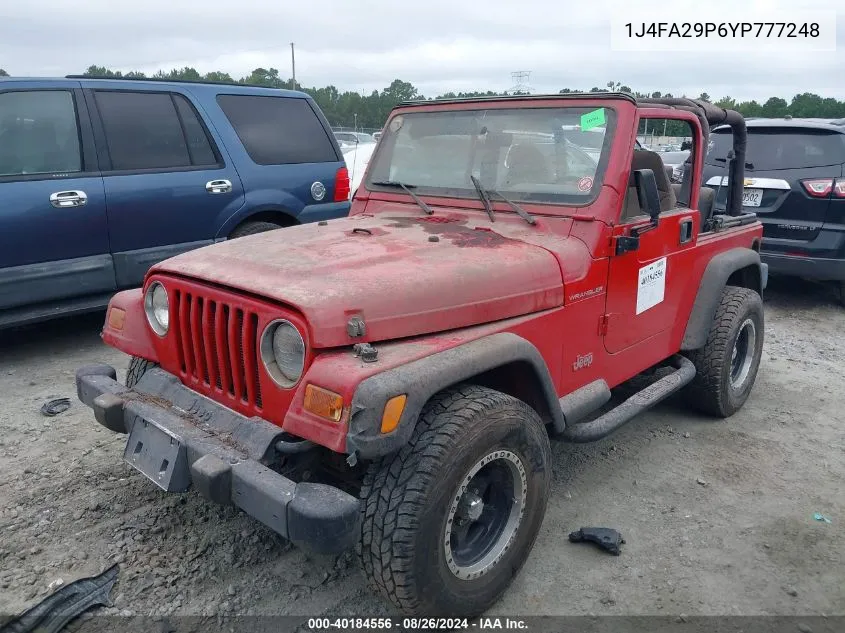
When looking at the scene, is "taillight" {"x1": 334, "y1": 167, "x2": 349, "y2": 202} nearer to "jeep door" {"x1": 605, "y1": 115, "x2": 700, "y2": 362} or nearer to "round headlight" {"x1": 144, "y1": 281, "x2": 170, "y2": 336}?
"jeep door" {"x1": 605, "y1": 115, "x2": 700, "y2": 362}

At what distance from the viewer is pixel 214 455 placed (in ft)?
8.02

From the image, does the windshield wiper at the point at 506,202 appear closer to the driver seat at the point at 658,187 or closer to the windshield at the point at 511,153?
the windshield at the point at 511,153

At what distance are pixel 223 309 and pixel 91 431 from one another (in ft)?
6.43

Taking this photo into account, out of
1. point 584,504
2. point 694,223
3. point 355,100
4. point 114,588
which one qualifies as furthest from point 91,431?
point 355,100

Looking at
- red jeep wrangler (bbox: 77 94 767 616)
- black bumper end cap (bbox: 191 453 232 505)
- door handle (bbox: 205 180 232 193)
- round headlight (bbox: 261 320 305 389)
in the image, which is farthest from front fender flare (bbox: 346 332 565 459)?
door handle (bbox: 205 180 232 193)

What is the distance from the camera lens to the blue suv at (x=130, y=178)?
491 centimetres

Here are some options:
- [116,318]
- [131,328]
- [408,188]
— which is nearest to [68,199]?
[116,318]

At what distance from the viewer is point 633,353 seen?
370 centimetres

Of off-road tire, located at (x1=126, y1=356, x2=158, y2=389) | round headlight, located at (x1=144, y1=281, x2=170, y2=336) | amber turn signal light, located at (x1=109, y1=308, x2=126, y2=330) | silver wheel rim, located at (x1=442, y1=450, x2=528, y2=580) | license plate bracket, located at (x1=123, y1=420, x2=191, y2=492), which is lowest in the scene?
silver wheel rim, located at (x1=442, y1=450, x2=528, y2=580)

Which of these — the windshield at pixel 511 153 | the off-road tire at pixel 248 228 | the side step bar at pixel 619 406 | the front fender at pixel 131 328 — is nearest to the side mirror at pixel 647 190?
the windshield at pixel 511 153

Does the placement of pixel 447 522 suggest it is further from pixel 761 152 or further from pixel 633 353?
pixel 761 152

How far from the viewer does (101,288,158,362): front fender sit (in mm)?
3193

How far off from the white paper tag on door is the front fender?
2.41 metres

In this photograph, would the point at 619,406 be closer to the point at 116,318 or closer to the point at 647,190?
the point at 647,190
